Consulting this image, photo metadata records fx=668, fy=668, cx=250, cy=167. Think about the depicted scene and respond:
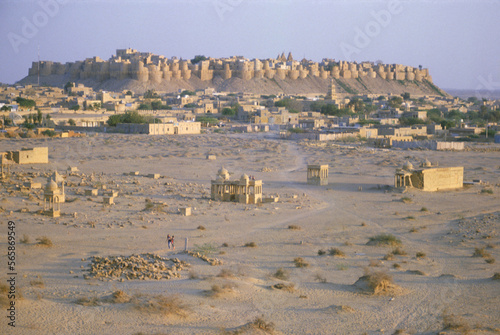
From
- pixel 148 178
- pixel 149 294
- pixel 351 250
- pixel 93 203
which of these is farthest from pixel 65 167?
pixel 149 294

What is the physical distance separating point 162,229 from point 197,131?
80.9ft

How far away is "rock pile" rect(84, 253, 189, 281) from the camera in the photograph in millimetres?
8930

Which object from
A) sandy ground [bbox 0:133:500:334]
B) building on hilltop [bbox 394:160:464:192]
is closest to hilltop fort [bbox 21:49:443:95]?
sandy ground [bbox 0:133:500:334]

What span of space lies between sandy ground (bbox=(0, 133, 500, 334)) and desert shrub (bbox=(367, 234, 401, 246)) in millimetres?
149

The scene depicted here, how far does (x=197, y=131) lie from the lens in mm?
36844

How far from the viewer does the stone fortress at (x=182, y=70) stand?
76188 mm

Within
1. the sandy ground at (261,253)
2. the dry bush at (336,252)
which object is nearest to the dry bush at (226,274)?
the sandy ground at (261,253)

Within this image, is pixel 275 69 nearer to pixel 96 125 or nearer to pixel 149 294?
Result: pixel 96 125

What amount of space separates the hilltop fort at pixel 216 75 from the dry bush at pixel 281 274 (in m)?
64.8

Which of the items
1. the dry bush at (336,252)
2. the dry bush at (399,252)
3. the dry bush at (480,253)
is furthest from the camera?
the dry bush at (399,252)

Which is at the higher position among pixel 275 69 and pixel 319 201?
pixel 275 69

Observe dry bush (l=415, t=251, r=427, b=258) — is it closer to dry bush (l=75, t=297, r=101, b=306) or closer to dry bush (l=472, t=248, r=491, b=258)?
dry bush (l=472, t=248, r=491, b=258)

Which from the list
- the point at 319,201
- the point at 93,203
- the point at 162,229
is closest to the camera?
the point at 162,229

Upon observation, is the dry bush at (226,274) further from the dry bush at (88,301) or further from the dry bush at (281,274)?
the dry bush at (88,301)
